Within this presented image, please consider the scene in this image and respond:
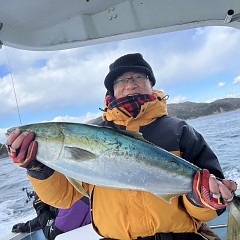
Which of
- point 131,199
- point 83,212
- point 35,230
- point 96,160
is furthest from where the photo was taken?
point 35,230

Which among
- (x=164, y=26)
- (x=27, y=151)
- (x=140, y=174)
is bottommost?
(x=140, y=174)

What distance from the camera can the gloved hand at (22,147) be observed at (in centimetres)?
166

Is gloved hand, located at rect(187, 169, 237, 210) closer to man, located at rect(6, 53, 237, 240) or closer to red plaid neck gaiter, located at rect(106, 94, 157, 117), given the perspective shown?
man, located at rect(6, 53, 237, 240)

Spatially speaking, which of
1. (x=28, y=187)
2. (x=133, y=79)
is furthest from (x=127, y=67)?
(x=28, y=187)

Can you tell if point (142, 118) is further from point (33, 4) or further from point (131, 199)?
point (33, 4)

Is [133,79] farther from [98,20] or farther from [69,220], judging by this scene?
[69,220]

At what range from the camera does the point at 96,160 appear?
164 cm

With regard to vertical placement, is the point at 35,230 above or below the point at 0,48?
below

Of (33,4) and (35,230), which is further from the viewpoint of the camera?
(35,230)

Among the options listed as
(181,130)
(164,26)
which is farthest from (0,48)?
(181,130)

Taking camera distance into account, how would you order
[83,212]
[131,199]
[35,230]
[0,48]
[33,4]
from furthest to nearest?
[35,230], [83,212], [0,48], [33,4], [131,199]

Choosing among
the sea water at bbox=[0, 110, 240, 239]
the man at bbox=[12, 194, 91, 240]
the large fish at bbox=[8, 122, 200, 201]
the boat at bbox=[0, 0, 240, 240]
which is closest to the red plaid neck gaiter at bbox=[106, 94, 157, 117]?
the large fish at bbox=[8, 122, 200, 201]

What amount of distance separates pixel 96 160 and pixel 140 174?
0.24m

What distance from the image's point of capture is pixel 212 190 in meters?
1.68
